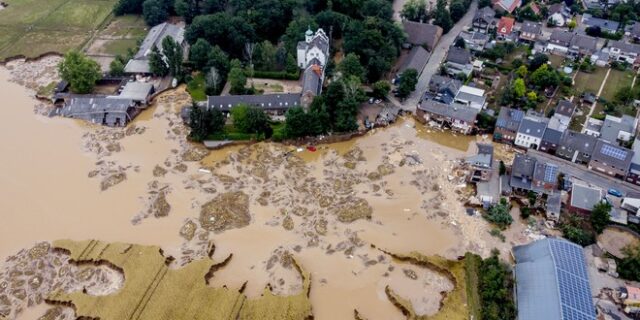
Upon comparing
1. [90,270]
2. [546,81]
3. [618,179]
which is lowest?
[90,270]

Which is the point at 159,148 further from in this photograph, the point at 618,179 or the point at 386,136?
the point at 618,179

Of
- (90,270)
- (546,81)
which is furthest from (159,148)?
(546,81)

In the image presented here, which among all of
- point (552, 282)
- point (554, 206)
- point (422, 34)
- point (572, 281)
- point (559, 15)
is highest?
point (559, 15)

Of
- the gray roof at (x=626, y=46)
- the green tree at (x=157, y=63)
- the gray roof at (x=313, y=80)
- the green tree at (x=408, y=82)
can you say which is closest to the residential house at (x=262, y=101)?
the gray roof at (x=313, y=80)

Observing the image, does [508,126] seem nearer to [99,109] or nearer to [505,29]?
[505,29]

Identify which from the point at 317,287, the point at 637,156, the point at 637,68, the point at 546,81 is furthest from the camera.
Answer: the point at 637,68

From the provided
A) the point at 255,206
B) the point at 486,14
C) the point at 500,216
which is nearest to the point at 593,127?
the point at 500,216
